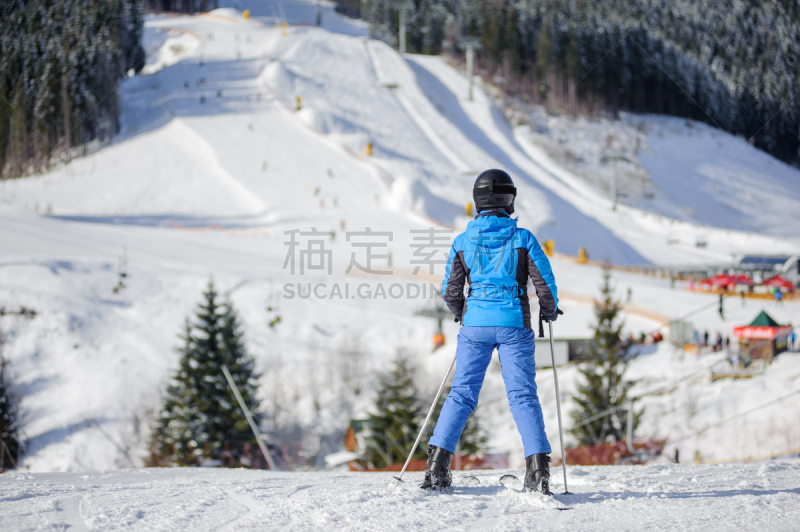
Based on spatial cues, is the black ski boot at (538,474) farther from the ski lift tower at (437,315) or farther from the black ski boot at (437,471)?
the ski lift tower at (437,315)

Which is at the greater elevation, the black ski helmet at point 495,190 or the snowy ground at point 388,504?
the black ski helmet at point 495,190

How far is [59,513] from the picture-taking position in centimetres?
257

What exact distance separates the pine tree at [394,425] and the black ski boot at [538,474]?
1196 cm

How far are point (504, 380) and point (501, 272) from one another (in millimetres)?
557

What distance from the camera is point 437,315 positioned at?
2053cm

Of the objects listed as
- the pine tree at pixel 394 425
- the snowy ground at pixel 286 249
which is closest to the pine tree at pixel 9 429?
the snowy ground at pixel 286 249

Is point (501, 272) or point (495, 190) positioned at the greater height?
point (495, 190)

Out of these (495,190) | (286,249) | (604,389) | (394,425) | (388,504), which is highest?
(286,249)

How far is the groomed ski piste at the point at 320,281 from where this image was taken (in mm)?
2945

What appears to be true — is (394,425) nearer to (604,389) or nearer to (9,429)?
(604,389)

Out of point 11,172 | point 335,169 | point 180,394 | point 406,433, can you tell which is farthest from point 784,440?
point 11,172

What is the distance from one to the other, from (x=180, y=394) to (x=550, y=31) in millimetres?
55936

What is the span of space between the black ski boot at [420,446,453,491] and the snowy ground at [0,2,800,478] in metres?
11.1

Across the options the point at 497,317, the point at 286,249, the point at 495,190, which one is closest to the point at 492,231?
the point at 495,190
